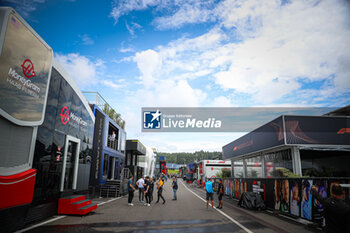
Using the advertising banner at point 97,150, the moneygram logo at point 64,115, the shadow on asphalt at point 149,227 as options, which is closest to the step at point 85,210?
the shadow on asphalt at point 149,227

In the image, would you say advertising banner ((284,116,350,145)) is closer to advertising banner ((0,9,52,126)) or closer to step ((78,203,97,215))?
step ((78,203,97,215))

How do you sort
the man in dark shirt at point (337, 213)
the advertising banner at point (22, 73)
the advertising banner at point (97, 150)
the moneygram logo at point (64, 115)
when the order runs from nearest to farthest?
the man in dark shirt at point (337, 213) < the advertising banner at point (22, 73) < the moneygram logo at point (64, 115) < the advertising banner at point (97, 150)

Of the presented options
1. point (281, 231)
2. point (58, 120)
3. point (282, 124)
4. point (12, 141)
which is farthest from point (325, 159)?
point (12, 141)

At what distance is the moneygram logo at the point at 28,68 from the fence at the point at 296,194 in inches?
424

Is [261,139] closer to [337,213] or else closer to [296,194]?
[296,194]

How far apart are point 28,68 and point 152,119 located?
1196 cm

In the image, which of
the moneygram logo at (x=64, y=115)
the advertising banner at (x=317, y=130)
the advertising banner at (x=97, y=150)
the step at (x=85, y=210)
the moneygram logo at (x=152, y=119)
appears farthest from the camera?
the moneygram logo at (x=152, y=119)

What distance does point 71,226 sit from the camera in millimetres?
7266

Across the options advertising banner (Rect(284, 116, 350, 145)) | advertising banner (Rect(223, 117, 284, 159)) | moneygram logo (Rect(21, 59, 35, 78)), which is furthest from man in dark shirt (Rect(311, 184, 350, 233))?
advertising banner (Rect(223, 117, 284, 159))

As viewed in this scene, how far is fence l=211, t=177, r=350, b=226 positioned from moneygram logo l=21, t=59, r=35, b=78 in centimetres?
1077

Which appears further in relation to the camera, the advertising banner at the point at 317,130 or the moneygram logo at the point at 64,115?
the advertising banner at the point at 317,130

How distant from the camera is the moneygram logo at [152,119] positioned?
59.6 ft

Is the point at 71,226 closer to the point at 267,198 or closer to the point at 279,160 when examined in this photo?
the point at 267,198

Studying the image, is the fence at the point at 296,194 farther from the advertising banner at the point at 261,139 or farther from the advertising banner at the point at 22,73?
the advertising banner at the point at 22,73
